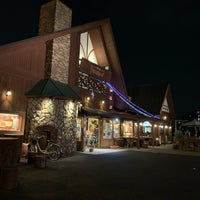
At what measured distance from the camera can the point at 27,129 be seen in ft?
33.5

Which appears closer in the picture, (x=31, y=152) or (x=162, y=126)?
(x=31, y=152)

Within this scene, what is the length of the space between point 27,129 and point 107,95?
334 inches

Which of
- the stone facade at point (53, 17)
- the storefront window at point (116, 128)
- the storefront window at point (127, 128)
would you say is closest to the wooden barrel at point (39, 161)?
the stone facade at point (53, 17)

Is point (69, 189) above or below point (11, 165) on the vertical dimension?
below

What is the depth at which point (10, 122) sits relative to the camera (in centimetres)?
991

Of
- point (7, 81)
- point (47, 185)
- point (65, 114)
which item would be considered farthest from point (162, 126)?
point (47, 185)

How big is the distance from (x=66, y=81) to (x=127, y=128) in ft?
27.4

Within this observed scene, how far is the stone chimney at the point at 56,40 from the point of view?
1205 centimetres

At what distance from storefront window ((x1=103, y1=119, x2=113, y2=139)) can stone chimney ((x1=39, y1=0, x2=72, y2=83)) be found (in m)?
4.97

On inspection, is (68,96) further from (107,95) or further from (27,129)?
(107,95)

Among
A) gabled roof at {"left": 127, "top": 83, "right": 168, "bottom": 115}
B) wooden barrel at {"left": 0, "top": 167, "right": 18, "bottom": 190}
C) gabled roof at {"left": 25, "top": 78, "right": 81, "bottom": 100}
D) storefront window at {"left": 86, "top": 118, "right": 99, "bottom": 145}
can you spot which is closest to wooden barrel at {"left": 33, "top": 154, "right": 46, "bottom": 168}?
A: wooden barrel at {"left": 0, "top": 167, "right": 18, "bottom": 190}

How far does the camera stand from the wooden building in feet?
32.9

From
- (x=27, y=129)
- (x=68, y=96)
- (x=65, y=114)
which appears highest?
(x=68, y=96)

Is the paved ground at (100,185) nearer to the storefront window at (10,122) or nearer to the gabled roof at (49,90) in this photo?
the storefront window at (10,122)
